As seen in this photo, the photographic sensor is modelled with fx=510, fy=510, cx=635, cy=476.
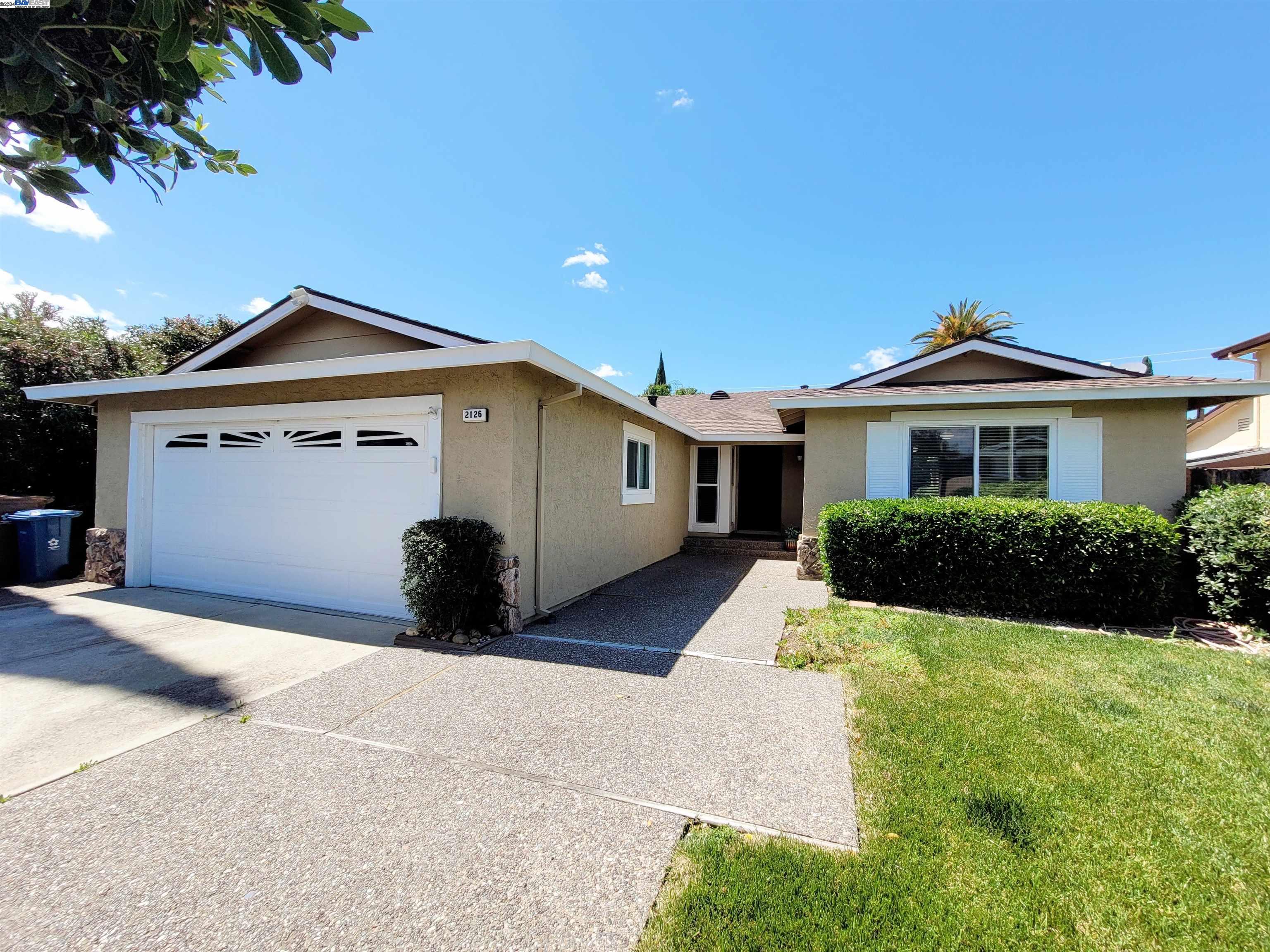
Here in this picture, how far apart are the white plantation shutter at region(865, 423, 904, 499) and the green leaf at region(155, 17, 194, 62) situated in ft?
28.6

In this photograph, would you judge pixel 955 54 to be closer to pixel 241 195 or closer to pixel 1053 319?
pixel 241 195

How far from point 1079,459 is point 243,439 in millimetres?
12033

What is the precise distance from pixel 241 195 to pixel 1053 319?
28.4 m

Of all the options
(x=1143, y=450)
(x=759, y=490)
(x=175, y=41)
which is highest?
(x=175, y=41)

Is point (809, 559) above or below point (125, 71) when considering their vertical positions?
below

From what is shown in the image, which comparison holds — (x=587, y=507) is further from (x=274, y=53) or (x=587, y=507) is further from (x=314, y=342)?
(x=274, y=53)

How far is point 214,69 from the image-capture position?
7.11 ft

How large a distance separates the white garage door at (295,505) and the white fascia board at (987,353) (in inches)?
304

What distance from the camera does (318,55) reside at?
1849 millimetres

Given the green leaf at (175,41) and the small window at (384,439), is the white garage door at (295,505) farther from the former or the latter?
the green leaf at (175,41)

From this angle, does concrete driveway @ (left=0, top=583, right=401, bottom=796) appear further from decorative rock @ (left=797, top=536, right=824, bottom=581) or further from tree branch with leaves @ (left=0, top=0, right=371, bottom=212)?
decorative rock @ (left=797, top=536, right=824, bottom=581)

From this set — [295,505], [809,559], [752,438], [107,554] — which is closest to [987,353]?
[752,438]

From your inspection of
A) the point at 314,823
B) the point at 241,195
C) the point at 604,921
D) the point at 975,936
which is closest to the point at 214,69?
the point at 241,195

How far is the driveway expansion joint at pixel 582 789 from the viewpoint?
7.86ft
